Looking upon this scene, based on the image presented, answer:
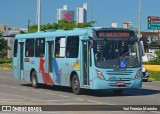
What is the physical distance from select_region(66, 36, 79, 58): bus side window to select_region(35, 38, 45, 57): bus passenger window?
286cm

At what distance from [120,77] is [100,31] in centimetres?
212

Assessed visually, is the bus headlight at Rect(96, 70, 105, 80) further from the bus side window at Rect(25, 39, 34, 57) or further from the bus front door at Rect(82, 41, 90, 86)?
the bus side window at Rect(25, 39, 34, 57)

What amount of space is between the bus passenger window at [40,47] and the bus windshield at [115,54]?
5.15m

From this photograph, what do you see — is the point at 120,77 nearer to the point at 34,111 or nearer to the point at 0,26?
the point at 34,111

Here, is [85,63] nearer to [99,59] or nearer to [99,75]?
[99,59]

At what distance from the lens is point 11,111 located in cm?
1520

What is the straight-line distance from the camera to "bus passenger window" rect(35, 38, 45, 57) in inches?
1045

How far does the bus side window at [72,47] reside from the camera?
23172 millimetres

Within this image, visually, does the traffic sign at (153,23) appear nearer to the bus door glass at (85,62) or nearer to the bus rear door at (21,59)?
the bus rear door at (21,59)

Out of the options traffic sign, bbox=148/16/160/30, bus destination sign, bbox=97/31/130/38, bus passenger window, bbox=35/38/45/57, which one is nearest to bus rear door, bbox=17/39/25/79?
bus passenger window, bbox=35/38/45/57

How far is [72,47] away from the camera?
77.1 ft

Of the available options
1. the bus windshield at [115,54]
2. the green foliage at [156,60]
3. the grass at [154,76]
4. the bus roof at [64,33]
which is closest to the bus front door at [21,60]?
the bus roof at [64,33]

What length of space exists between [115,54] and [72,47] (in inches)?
92.9

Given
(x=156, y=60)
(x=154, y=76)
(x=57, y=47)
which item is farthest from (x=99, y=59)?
(x=156, y=60)
